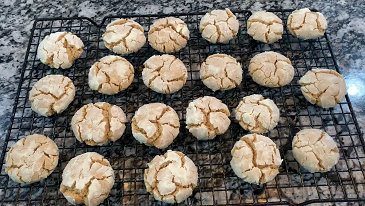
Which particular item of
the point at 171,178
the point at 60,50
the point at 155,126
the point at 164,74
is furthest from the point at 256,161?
the point at 60,50

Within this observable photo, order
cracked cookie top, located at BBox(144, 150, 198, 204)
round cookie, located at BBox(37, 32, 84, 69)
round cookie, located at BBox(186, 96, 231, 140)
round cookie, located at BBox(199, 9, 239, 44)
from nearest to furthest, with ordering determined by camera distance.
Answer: cracked cookie top, located at BBox(144, 150, 198, 204) → round cookie, located at BBox(186, 96, 231, 140) → round cookie, located at BBox(37, 32, 84, 69) → round cookie, located at BBox(199, 9, 239, 44)

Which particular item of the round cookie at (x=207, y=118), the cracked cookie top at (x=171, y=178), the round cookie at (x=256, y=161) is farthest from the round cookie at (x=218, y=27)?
the cracked cookie top at (x=171, y=178)

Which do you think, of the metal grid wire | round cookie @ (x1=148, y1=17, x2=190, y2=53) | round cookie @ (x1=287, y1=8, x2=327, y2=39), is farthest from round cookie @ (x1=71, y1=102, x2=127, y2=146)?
round cookie @ (x1=287, y1=8, x2=327, y2=39)

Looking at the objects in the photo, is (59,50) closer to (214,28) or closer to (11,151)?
(11,151)

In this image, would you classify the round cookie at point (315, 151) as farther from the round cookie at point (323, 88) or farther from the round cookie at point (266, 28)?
the round cookie at point (266, 28)

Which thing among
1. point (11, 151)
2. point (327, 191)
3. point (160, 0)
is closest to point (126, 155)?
point (11, 151)

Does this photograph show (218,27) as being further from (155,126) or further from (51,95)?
(51,95)

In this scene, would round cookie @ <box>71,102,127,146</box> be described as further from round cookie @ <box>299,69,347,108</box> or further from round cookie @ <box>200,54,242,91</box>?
round cookie @ <box>299,69,347,108</box>
